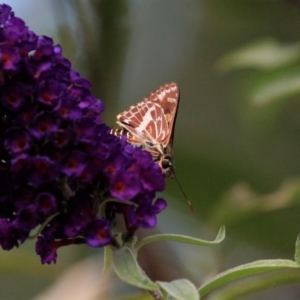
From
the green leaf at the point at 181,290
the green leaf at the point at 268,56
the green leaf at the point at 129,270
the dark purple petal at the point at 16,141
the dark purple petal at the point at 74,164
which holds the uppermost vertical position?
the dark purple petal at the point at 16,141

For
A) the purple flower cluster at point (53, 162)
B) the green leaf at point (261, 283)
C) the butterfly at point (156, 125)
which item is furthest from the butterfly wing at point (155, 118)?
the green leaf at point (261, 283)

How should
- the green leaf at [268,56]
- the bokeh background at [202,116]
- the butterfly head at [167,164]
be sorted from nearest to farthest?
the butterfly head at [167,164]
the green leaf at [268,56]
the bokeh background at [202,116]

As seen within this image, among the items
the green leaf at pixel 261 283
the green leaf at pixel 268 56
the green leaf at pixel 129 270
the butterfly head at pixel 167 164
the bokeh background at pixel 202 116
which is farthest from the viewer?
the bokeh background at pixel 202 116

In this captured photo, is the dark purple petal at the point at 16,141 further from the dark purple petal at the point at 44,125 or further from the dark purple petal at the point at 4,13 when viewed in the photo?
the dark purple petal at the point at 4,13

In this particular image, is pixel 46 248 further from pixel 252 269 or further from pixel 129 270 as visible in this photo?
pixel 252 269

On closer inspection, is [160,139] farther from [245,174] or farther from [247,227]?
[245,174]

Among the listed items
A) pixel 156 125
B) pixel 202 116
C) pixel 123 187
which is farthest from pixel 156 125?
pixel 202 116

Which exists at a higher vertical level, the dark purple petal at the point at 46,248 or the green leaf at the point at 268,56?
the dark purple petal at the point at 46,248

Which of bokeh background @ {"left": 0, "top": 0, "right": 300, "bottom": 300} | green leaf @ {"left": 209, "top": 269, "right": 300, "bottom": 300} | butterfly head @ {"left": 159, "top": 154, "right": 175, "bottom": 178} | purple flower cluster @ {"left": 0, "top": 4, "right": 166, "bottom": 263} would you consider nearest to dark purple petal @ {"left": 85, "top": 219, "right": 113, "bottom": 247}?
purple flower cluster @ {"left": 0, "top": 4, "right": 166, "bottom": 263}
